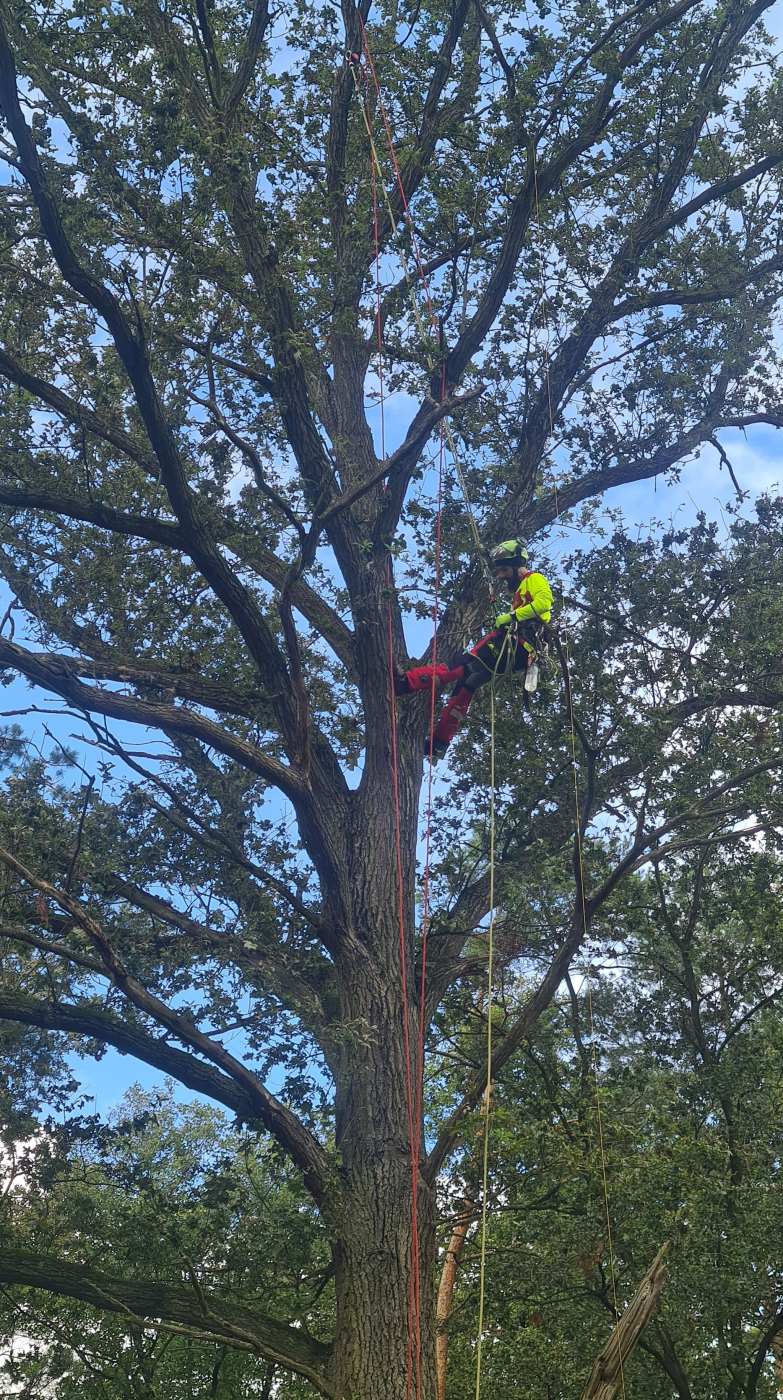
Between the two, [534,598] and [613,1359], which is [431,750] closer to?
[534,598]

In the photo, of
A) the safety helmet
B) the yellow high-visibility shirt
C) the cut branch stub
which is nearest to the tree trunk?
the yellow high-visibility shirt

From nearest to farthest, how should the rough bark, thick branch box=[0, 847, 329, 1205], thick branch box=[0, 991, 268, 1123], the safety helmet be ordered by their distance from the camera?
thick branch box=[0, 847, 329, 1205] → thick branch box=[0, 991, 268, 1123] → the safety helmet → the rough bark

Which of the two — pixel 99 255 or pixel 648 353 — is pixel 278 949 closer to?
pixel 99 255

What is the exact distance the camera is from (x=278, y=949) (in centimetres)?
769

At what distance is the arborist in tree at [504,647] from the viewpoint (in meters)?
7.70

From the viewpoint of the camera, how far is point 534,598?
7715 millimetres

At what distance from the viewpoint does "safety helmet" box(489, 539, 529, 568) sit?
25.1 feet

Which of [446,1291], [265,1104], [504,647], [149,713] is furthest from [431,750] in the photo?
[446,1291]

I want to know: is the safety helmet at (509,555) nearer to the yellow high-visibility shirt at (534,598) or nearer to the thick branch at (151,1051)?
the yellow high-visibility shirt at (534,598)

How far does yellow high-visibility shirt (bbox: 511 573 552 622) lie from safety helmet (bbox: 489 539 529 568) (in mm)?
121

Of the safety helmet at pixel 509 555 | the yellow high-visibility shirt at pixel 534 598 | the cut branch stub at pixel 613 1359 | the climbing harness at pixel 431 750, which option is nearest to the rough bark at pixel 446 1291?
the climbing harness at pixel 431 750

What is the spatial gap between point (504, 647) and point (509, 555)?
0.62 metres

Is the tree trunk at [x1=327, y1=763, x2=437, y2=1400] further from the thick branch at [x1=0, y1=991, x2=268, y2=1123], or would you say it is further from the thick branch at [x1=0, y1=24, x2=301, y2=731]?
the thick branch at [x1=0, y1=24, x2=301, y2=731]

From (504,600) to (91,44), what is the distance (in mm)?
4782
